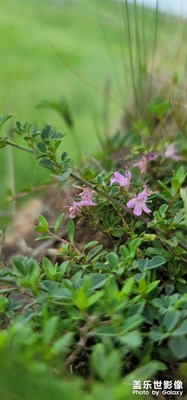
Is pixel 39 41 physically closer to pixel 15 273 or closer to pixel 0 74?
pixel 0 74

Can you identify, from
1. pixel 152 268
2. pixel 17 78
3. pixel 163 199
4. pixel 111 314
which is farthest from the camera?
pixel 17 78

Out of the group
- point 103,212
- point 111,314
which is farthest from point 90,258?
point 111,314

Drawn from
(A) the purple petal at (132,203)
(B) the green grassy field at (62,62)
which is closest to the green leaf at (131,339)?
(A) the purple petal at (132,203)

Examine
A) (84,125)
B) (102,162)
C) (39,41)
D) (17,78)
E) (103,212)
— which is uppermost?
(39,41)

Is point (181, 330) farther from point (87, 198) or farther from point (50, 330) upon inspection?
point (87, 198)

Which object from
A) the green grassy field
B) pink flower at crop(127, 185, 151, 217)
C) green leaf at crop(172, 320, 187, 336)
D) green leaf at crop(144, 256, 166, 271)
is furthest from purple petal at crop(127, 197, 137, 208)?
the green grassy field

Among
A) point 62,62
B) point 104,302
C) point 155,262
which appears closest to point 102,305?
point 104,302

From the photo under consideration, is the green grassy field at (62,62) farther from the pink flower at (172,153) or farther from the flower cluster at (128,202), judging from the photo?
the flower cluster at (128,202)

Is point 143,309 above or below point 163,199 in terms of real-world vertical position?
below

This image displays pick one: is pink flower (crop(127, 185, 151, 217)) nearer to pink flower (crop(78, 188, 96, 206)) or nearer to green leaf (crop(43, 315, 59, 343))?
pink flower (crop(78, 188, 96, 206))
